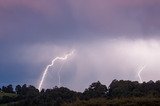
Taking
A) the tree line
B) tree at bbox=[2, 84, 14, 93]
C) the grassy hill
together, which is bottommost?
the grassy hill

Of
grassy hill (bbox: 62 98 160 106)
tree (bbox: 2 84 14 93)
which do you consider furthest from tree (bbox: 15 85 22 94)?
grassy hill (bbox: 62 98 160 106)

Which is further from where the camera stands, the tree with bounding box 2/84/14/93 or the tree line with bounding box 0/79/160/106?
the tree with bounding box 2/84/14/93

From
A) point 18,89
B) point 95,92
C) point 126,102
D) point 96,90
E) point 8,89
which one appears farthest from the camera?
point 8,89

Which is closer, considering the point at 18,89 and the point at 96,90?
the point at 96,90

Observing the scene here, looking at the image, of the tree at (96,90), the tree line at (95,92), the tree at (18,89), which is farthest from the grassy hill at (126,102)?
the tree at (18,89)

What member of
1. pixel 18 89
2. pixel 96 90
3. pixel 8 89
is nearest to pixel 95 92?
pixel 96 90

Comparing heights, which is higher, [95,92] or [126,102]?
[95,92]

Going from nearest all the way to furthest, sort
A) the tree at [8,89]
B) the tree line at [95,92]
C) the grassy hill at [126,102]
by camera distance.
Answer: the grassy hill at [126,102] → the tree line at [95,92] → the tree at [8,89]

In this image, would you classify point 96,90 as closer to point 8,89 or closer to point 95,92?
point 95,92

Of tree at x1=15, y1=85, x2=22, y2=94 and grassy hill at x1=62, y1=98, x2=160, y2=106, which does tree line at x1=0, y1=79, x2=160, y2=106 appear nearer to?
grassy hill at x1=62, y1=98, x2=160, y2=106

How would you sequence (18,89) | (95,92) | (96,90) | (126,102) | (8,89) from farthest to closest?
(8,89) < (18,89) < (96,90) < (95,92) < (126,102)

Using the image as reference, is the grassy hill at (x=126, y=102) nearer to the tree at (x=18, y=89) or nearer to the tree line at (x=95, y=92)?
the tree line at (x=95, y=92)

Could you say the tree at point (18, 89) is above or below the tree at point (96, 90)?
above

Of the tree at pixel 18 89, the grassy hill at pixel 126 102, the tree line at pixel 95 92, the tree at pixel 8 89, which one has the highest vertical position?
the tree at pixel 8 89
